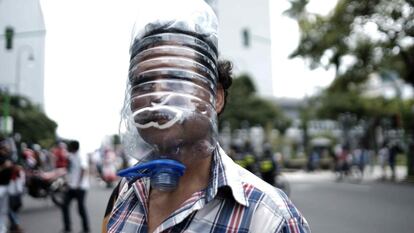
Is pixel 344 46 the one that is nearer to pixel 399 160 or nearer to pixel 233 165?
pixel 233 165

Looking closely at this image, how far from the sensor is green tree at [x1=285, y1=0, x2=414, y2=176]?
12.3 m

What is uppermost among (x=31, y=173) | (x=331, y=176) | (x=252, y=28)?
(x=252, y=28)

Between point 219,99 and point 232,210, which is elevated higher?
point 219,99

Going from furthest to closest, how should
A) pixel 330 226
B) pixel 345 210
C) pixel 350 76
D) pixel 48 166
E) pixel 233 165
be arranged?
pixel 350 76 < pixel 48 166 < pixel 345 210 < pixel 330 226 < pixel 233 165

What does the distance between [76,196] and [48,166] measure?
307 cm

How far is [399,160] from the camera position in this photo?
27062 mm

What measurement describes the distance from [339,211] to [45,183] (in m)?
5.92

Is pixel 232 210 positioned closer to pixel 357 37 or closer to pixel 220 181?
pixel 220 181

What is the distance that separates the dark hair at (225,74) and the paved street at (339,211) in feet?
17.1

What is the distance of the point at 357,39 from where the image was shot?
1409 centimetres

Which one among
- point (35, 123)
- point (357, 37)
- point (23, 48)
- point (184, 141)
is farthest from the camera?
point (357, 37)

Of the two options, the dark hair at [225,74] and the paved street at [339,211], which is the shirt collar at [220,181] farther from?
the paved street at [339,211]

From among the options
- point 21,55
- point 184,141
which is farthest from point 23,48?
point 184,141

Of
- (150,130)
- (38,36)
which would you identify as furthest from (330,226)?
(150,130)
